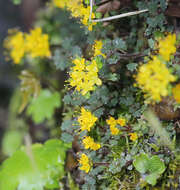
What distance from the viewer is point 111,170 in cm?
125

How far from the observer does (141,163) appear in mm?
1192

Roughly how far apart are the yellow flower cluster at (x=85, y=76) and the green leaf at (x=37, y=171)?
0.51m

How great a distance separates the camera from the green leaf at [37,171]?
1.49 metres

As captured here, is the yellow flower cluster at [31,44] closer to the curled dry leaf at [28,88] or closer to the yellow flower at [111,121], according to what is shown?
the curled dry leaf at [28,88]

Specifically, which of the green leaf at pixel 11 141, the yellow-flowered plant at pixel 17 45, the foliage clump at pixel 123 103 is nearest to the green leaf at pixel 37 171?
the foliage clump at pixel 123 103

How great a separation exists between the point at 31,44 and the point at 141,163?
48.8 inches

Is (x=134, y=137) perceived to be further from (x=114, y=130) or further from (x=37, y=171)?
(x=37, y=171)

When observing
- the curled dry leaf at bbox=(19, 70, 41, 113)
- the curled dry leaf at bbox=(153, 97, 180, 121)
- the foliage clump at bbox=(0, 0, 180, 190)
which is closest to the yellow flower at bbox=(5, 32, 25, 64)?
the curled dry leaf at bbox=(19, 70, 41, 113)

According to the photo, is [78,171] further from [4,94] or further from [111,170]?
[4,94]

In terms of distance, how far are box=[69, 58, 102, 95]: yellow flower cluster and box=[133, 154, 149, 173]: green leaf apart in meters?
0.40

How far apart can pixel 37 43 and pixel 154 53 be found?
1.05m

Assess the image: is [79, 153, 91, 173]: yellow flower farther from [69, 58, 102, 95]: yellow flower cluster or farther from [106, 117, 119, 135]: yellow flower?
[69, 58, 102, 95]: yellow flower cluster

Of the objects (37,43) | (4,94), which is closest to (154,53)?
(37,43)

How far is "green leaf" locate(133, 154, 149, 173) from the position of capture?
3.89ft
